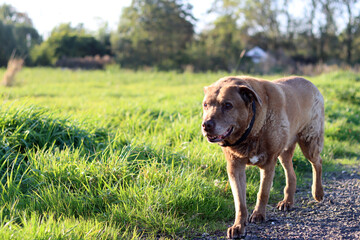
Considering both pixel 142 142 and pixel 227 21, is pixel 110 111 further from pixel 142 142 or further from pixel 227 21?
pixel 227 21

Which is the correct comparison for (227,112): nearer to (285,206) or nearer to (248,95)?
(248,95)

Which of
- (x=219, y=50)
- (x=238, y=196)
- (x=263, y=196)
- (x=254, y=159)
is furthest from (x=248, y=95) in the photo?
(x=219, y=50)

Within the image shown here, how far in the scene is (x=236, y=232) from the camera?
321cm

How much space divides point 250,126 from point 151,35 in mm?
33201

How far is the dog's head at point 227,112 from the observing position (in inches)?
123

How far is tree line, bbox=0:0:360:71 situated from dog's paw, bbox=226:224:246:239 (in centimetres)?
2902

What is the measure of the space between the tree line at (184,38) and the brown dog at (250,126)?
28.2 m

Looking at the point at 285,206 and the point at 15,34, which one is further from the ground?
the point at 15,34

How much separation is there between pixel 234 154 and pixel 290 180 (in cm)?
112

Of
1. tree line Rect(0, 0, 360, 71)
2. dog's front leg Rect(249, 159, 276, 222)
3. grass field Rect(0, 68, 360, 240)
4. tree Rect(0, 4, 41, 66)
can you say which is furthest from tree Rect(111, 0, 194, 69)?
dog's front leg Rect(249, 159, 276, 222)

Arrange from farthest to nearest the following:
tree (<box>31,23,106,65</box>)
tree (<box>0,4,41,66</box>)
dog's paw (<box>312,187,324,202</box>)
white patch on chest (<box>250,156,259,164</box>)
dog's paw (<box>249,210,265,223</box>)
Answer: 1. tree (<box>31,23,106,65</box>)
2. tree (<box>0,4,41,66</box>)
3. dog's paw (<box>312,187,324,202</box>)
4. dog's paw (<box>249,210,265,223</box>)
5. white patch on chest (<box>250,156,259,164</box>)

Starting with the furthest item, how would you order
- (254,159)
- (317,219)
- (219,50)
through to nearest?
(219,50)
(317,219)
(254,159)

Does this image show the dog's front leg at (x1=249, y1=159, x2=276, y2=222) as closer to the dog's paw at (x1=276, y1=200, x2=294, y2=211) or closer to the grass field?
the grass field

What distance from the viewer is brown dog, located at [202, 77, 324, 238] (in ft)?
10.5
